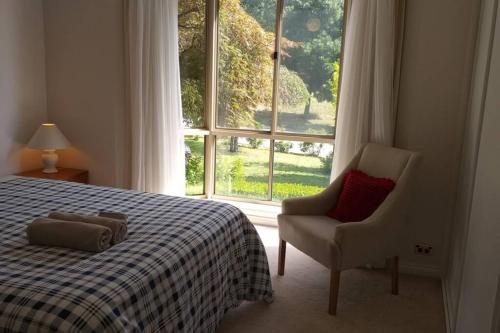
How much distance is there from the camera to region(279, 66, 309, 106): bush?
381 centimetres

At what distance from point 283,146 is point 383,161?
115cm

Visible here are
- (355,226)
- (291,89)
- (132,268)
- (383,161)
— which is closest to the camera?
(132,268)

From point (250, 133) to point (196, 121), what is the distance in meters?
0.53

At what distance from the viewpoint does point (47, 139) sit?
3.61 meters

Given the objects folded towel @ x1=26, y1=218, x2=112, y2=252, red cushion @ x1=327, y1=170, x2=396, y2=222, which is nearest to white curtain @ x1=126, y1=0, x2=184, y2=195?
red cushion @ x1=327, y1=170, x2=396, y2=222

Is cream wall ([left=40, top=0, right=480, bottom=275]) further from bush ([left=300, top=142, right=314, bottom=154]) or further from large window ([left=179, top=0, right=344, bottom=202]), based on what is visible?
bush ([left=300, top=142, right=314, bottom=154])

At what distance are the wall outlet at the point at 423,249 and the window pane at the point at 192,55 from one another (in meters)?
2.20

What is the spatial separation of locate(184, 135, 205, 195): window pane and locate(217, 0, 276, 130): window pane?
0.29 m

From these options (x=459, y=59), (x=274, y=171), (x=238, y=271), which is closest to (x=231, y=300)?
(x=238, y=271)

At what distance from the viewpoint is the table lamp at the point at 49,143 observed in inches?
142

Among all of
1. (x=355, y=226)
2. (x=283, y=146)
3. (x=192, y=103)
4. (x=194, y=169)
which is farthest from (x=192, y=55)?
(x=355, y=226)

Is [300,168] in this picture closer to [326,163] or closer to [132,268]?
[326,163]

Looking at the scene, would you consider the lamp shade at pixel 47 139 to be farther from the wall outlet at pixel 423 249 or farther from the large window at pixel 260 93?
the wall outlet at pixel 423 249

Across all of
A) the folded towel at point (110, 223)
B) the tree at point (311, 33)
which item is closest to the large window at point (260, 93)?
the tree at point (311, 33)
